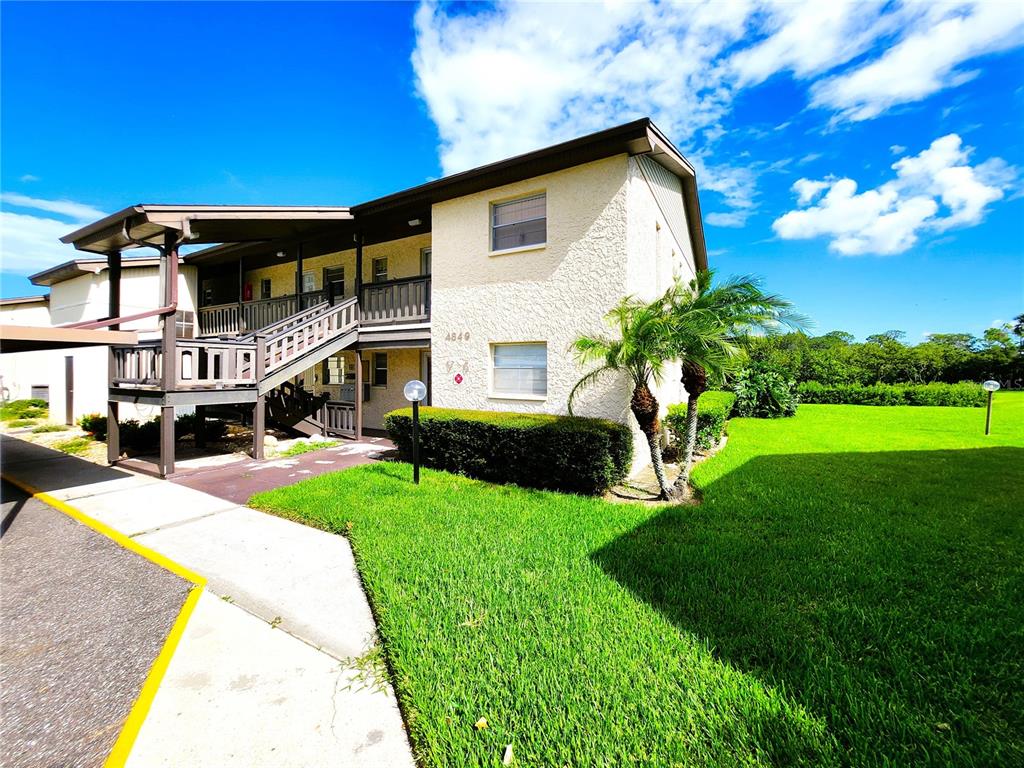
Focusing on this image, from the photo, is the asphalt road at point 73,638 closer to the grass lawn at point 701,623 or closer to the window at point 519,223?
the grass lawn at point 701,623

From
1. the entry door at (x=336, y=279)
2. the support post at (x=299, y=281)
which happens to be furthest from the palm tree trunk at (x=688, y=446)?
the entry door at (x=336, y=279)

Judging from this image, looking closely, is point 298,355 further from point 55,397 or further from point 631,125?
point 55,397

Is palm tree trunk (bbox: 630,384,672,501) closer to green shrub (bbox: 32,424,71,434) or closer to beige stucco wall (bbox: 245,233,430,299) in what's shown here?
beige stucco wall (bbox: 245,233,430,299)

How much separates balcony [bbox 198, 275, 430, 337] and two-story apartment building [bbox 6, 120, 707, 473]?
0.21 ft

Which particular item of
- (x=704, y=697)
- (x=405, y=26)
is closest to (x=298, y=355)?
(x=405, y=26)

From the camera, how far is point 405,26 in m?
10.0

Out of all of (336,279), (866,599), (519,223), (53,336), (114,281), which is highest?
(336,279)

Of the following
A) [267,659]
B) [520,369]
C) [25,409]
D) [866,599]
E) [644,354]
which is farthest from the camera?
[25,409]

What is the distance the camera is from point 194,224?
10.4 metres

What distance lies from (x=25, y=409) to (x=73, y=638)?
2335cm

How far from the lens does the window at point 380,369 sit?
15.4 metres

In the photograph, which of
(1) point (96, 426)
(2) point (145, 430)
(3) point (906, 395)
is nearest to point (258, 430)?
(2) point (145, 430)

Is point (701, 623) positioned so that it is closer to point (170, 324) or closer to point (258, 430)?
point (258, 430)

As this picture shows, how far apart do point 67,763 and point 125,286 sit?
789 inches
